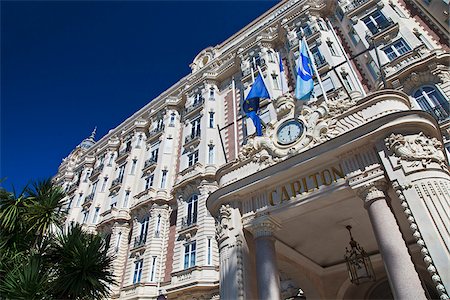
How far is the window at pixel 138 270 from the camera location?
72.7ft

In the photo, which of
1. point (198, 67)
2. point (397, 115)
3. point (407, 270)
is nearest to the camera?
point (407, 270)

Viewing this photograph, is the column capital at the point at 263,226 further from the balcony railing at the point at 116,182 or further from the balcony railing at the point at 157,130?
the balcony railing at the point at 116,182

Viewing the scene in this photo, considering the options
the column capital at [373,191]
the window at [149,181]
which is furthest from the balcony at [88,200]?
the column capital at [373,191]

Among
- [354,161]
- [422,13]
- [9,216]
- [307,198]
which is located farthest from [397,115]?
[422,13]

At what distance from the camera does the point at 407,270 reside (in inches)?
255

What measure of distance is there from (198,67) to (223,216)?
91.6 ft

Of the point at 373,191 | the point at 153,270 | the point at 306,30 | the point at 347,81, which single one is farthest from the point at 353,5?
the point at 153,270

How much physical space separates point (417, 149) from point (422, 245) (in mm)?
2423

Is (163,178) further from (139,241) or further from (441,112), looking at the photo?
(441,112)

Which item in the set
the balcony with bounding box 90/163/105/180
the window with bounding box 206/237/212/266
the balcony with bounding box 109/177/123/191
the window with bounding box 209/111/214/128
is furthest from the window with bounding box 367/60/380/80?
the balcony with bounding box 90/163/105/180

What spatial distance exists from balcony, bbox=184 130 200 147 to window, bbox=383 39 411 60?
15261mm

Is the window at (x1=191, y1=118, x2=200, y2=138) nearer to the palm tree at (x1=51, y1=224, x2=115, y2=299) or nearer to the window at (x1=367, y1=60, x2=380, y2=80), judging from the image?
the window at (x1=367, y1=60, x2=380, y2=80)

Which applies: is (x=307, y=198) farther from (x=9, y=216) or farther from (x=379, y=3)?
(x=379, y=3)

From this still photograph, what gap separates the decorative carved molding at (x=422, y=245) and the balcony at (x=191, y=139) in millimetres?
19641
